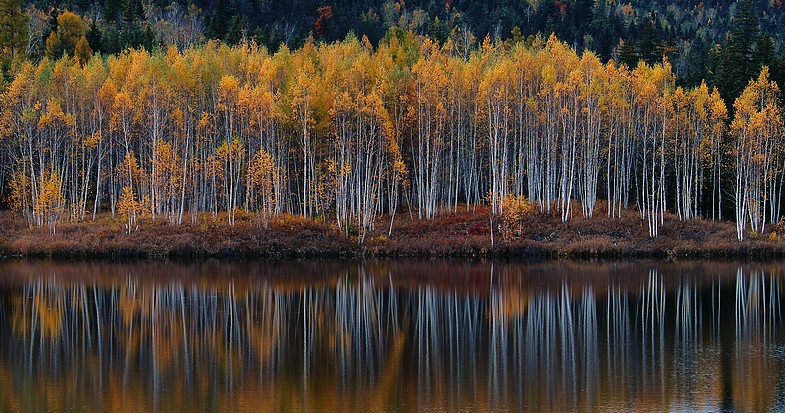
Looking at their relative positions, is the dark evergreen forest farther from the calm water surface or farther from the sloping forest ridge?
the calm water surface

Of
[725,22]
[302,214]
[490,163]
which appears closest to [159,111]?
[302,214]

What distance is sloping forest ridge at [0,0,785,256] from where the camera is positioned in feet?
178

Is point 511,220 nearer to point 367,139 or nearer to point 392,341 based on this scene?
point 367,139

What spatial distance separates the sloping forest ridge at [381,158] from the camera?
54.2 m

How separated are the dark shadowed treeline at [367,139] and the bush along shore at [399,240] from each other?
131 cm

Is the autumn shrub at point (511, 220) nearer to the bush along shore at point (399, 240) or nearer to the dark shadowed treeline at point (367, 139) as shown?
the bush along shore at point (399, 240)

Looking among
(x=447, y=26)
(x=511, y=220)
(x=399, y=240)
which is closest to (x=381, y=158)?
(x=399, y=240)

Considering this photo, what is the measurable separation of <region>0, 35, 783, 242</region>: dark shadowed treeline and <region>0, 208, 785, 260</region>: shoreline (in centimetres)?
143

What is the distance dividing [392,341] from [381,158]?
3267 centimetres

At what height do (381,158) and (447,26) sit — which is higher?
(447,26)

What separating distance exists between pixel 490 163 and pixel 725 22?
4276 inches

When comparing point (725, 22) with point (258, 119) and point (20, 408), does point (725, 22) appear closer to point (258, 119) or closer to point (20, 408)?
→ point (258, 119)

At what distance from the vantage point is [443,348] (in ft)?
82.3

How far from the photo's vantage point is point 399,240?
54.6 meters
